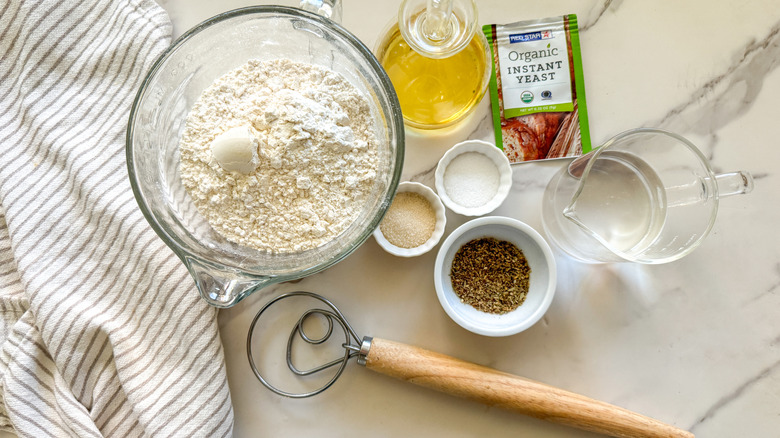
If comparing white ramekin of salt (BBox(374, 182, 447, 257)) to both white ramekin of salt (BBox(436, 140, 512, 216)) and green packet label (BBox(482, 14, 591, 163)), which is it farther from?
green packet label (BBox(482, 14, 591, 163))

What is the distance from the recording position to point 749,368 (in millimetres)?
1137

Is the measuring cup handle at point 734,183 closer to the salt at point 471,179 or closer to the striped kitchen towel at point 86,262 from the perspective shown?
the salt at point 471,179

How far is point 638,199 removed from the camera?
1.06 metres

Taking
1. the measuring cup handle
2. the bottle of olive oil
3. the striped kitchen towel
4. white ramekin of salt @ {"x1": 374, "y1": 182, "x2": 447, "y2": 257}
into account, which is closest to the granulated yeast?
white ramekin of salt @ {"x1": 374, "y1": 182, "x2": 447, "y2": 257}

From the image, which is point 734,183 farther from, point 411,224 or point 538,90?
point 411,224

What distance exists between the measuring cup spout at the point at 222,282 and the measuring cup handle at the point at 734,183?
84 centimetres

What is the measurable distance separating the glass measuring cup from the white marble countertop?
0.11m

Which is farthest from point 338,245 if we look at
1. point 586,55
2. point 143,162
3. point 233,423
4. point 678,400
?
point 678,400

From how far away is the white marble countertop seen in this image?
112 cm

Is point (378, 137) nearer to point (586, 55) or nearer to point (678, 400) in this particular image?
point (586, 55)

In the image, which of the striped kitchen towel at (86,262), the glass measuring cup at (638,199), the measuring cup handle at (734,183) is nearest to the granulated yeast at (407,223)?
the glass measuring cup at (638,199)

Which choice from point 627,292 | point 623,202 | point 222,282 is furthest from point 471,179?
point 222,282

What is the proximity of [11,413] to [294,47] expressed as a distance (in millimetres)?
898

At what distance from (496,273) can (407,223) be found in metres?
0.22
